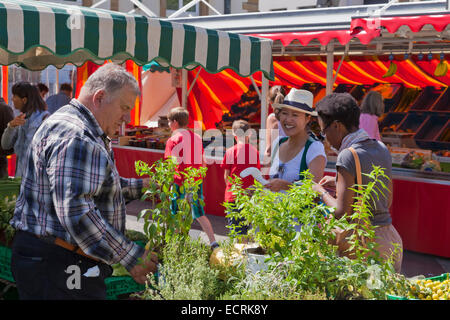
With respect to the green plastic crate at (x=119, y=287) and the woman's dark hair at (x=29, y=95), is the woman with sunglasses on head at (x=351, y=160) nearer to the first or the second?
the green plastic crate at (x=119, y=287)

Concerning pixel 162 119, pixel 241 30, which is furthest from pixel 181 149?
pixel 162 119

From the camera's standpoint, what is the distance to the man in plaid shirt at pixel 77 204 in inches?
83.1

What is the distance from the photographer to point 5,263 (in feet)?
10.8

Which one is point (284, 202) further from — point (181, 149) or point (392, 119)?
point (392, 119)

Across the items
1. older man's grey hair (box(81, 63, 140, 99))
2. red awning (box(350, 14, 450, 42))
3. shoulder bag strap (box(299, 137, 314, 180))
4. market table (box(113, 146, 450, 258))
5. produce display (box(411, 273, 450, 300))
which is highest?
red awning (box(350, 14, 450, 42))

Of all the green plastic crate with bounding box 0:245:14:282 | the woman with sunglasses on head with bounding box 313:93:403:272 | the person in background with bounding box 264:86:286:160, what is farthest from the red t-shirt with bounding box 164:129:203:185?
the woman with sunglasses on head with bounding box 313:93:403:272

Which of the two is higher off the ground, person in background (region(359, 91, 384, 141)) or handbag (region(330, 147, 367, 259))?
person in background (region(359, 91, 384, 141))

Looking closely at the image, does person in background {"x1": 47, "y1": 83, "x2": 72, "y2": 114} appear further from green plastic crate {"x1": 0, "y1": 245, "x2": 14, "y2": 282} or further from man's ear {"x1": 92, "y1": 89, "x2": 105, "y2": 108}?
man's ear {"x1": 92, "y1": 89, "x2": 105, "y2": 108}

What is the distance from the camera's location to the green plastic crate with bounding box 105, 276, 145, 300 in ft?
8.98

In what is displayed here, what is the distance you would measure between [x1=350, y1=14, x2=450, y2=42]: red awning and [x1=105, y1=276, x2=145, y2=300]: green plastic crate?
4733mm

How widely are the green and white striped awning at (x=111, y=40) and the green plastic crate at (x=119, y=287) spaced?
7.45ft

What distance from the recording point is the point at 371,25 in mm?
6449

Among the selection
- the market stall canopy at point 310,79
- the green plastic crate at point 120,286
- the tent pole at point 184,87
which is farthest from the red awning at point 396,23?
the market stall canopy at point 310,79

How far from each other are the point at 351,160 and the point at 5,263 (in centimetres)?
211
